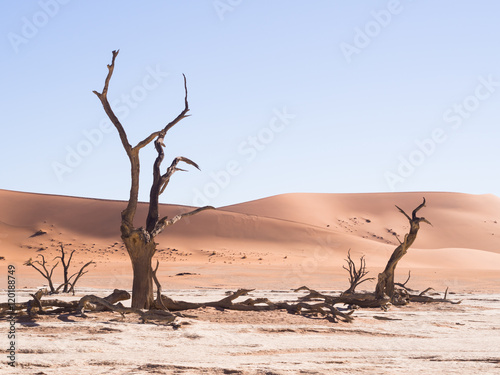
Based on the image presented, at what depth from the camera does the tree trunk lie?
10.7m

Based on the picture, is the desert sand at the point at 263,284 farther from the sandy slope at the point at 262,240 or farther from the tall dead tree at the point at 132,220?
the tall dead tree at the point at 132,220

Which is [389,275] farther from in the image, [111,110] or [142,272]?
[111,110]

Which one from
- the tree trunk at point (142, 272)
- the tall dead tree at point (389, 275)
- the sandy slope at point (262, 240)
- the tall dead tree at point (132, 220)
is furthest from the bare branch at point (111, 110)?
the sandy slope at point (262, 240)

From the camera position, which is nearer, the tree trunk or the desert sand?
the desert sand

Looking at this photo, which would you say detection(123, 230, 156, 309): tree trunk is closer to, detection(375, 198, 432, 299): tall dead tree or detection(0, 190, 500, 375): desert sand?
detection(0, 190, 500, 375): desert sand

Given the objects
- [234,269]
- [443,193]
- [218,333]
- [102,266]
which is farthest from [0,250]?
[443,193]

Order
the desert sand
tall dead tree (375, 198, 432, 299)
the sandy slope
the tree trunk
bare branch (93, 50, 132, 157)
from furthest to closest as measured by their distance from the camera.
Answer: the sandy slope → tall dead tree (375, 198, 432, 299) → the tree trunk → bare branch (93, 50, 132, 157) → the desert sand

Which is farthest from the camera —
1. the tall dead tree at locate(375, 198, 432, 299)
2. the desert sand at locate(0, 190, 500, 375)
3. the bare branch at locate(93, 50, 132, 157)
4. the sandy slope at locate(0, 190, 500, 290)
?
the sandy slope at locate(0, 190, 500, 290)

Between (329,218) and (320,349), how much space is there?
66.7m

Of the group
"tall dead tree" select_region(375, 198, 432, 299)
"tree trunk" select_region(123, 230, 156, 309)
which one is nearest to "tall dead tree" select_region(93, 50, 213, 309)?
"tree trunk" select_region(123, 230, 156, 309)

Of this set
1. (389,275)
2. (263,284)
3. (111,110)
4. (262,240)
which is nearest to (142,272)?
(111,110)

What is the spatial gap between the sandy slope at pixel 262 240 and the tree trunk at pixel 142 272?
12083 millimetres

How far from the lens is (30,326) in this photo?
28.6 feet

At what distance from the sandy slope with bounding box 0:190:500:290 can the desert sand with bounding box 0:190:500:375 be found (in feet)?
0.49
